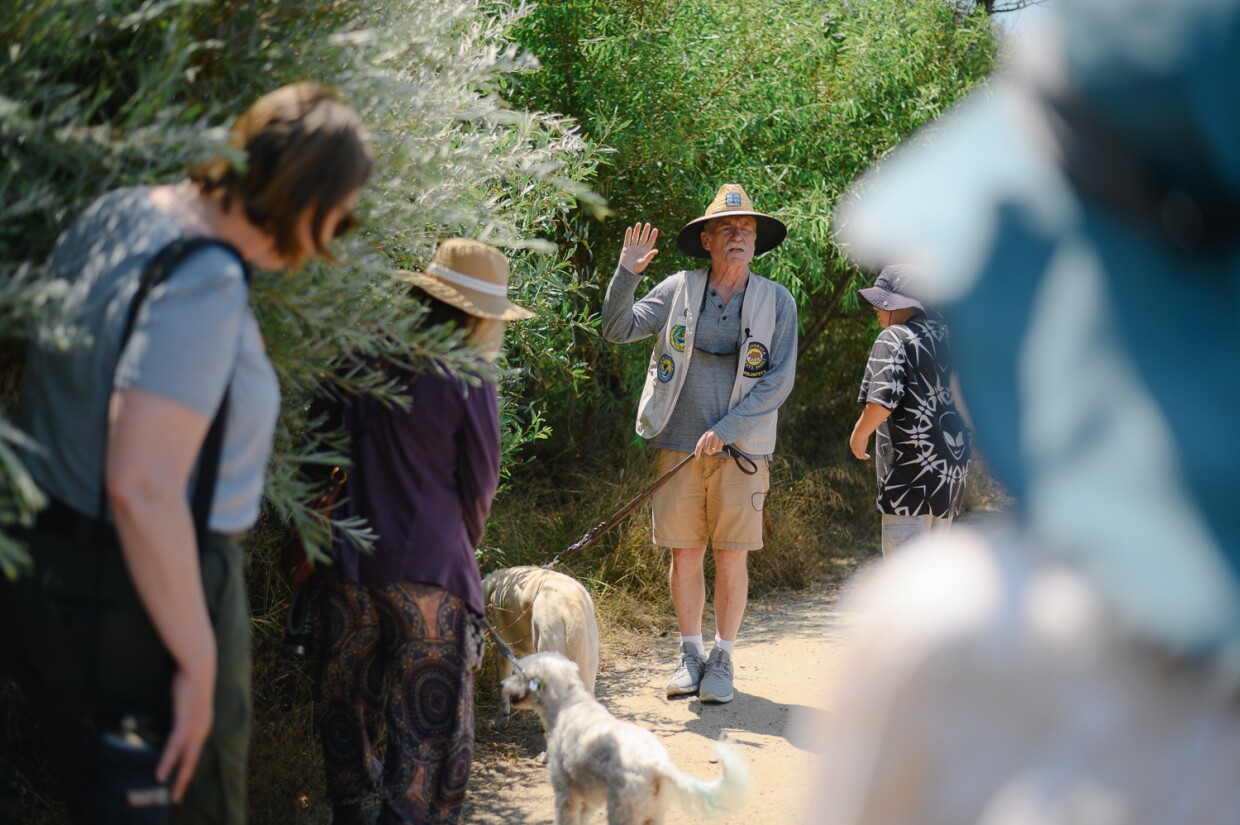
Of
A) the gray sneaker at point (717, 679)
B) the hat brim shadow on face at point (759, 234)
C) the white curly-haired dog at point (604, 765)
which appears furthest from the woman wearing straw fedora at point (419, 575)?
the hat brim shadow on face at point (759, 234)

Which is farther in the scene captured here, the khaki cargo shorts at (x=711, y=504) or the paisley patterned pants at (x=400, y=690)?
the khaki cargo shorts at (x=711, y=504)

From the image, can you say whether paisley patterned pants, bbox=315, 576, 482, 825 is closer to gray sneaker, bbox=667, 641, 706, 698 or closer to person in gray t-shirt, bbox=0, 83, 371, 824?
person in gray t-shirt, bbox=0, 83, 371, 824

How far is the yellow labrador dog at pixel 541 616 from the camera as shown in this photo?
15.1 ft

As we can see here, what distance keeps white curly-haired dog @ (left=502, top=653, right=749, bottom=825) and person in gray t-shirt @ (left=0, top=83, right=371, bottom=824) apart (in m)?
1.57

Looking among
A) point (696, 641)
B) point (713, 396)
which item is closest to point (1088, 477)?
point (713, 396)

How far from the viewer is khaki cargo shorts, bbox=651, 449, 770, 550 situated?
18.5 ft

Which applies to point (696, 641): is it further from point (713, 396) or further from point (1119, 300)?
point (1119, 300)

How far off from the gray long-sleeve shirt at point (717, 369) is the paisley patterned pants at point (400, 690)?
2326 mm

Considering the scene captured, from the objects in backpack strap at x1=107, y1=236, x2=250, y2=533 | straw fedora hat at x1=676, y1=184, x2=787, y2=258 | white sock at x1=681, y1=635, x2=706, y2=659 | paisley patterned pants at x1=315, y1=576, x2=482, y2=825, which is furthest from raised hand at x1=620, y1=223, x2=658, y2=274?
backpack strap at x1=107, y1=236, x2=250, y2=533

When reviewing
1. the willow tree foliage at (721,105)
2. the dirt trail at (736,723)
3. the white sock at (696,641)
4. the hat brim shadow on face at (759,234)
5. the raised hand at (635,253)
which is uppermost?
the willow tree foliage at (721,105)

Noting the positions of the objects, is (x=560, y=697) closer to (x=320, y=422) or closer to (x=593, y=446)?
(x=320, y=422)

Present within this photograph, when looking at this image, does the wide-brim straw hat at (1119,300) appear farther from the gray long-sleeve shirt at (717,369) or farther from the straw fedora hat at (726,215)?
the straw fedora hat at (726,215)

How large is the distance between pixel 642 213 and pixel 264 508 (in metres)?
4.49

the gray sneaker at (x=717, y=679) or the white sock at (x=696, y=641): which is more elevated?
the white sock at (x=696, y=641)
